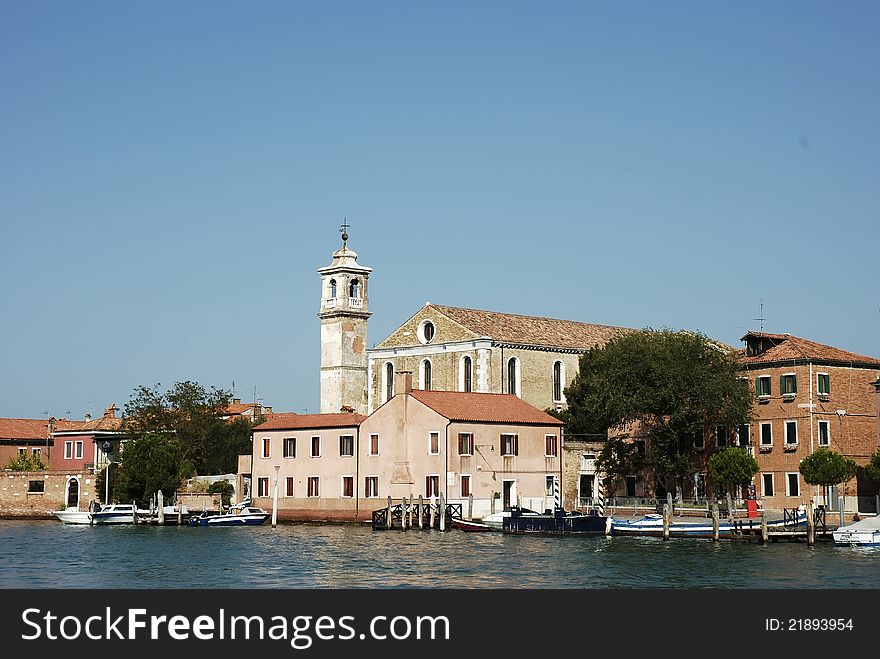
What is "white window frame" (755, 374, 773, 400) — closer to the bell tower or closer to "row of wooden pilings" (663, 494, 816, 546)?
"row of wooden pilings" (663, 494, 816, 546)

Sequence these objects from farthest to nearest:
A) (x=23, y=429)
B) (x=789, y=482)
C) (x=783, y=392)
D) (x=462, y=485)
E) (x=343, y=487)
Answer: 1. (x=23, y=429)
2. (x=343, y=487)
3. (x=783, y=392)
4. (x=789, y=482)
5. (x=462, y=485)

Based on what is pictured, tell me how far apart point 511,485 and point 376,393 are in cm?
1880

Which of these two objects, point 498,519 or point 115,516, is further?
point 115,516

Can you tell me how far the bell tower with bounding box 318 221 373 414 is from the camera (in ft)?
249

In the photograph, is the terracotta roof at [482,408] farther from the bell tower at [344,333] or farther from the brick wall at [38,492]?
the brick wall at [38,492]

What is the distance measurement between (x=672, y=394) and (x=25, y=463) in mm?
38004

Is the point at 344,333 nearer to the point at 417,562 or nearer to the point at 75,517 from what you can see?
the point at 75,517

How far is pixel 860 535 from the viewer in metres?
43.2

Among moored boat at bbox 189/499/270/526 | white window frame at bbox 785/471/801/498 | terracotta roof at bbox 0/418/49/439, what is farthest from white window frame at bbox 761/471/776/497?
terracotta roof at bbox 0/418/49/439

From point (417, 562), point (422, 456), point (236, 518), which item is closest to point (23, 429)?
point (236, 518)

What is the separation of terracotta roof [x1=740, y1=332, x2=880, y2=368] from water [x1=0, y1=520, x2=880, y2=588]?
1393 cm
